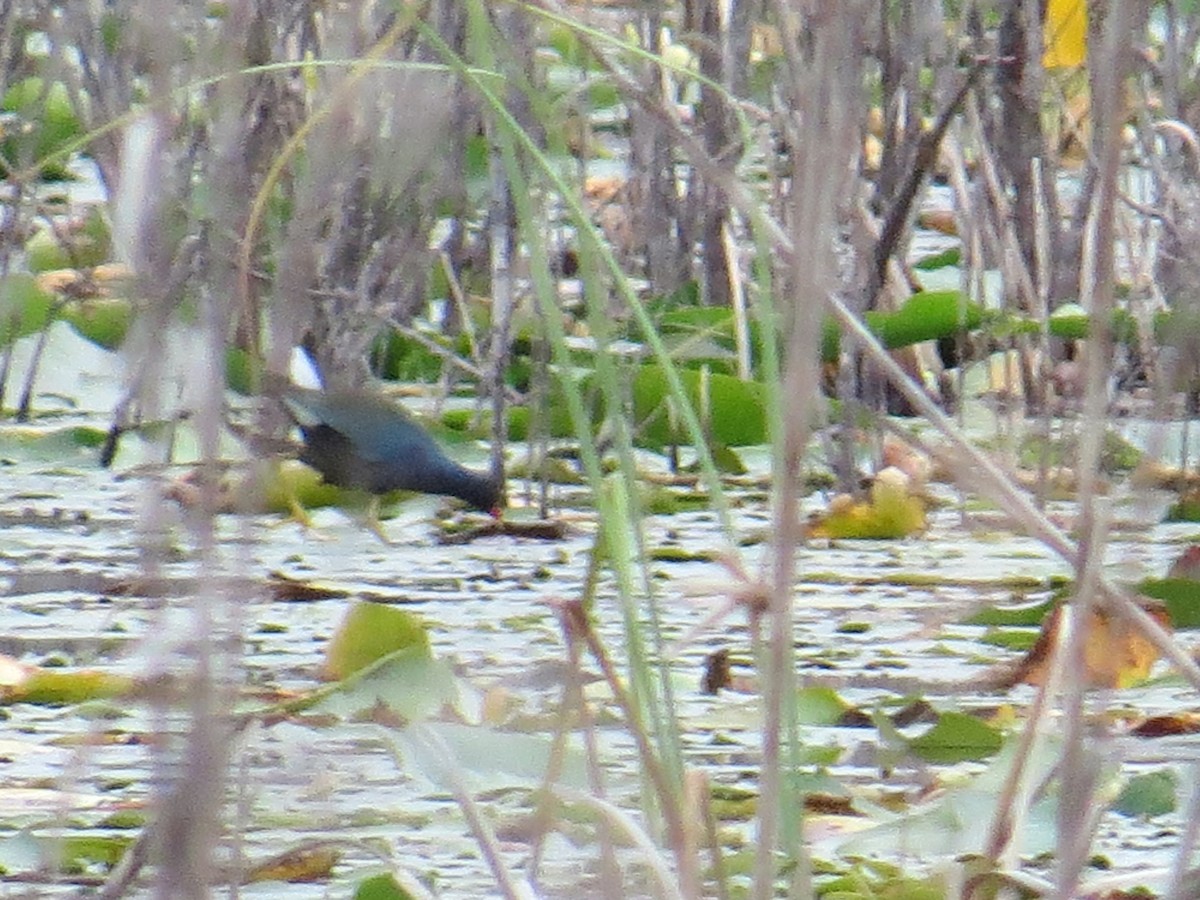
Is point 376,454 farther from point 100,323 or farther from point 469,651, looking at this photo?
point 100,323

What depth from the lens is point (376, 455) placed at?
327cm

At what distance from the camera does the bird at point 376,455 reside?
10.7 ft

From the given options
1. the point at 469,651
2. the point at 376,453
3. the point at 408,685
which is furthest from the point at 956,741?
the point at 376,453


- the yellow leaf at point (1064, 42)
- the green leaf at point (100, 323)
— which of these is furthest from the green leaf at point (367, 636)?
the green leaf at point (100, 323)

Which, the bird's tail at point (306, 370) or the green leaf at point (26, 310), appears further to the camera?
the green leaf at point (26, 310)

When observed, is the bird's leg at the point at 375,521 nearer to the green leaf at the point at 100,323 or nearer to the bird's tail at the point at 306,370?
the bird's tail at the point at 306,370

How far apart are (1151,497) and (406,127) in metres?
0.38

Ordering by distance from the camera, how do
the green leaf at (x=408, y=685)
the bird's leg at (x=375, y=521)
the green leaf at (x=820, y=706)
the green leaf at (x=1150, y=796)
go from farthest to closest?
the bird's leg at (x=375, y=521) → the green leaf at (x=820, y=706) → the green leaf at (x=408, y=685) → the green leaf at (x=1150, y=796)

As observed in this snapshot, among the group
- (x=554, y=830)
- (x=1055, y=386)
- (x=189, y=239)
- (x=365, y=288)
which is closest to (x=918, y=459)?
(x=1055, y=386)

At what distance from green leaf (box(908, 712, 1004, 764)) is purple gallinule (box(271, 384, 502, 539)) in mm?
1104

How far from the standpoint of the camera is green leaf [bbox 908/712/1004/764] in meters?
2.23

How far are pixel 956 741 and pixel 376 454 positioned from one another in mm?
1168

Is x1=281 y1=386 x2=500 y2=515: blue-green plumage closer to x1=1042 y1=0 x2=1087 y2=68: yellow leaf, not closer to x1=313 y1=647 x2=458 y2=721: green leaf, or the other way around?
x1=1042 y1=0 x2=1087 y2=68: yellow leaf

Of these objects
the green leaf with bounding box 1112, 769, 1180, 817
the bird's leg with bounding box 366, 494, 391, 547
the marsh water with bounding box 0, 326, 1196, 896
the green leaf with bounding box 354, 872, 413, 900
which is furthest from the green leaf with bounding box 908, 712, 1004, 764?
the bird's leg with bounding box 366, 494, 391, 547
